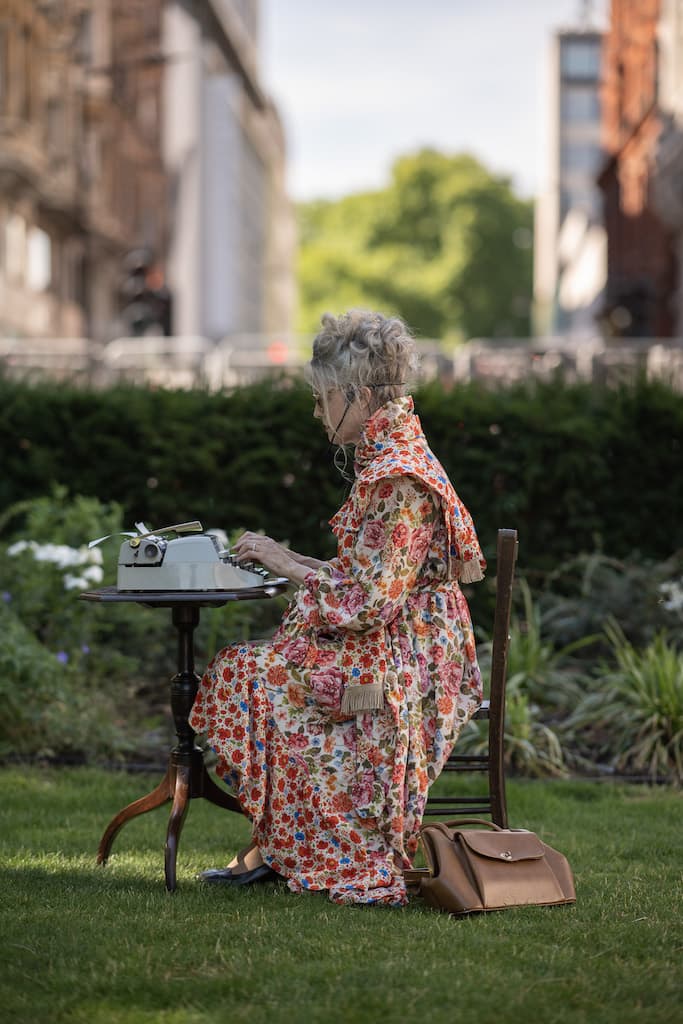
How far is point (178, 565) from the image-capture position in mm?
4492

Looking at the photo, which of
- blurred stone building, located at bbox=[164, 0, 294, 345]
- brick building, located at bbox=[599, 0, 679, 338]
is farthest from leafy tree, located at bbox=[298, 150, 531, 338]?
brick building, located at bbox=[599, 0, 679, 338]

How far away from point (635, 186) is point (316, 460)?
95.7 ft

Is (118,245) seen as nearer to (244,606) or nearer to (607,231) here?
(607,231)

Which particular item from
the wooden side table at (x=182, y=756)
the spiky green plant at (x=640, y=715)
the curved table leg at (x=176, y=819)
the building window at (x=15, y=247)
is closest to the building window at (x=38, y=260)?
the building window at (x=15, y=247)

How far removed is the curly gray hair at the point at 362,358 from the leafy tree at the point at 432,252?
197 ft

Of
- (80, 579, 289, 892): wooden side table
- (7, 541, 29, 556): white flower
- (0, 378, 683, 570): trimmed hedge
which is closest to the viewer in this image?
(80, 579, 289, 892): wooden side table

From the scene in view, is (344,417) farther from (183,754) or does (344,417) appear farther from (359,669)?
(183,754)

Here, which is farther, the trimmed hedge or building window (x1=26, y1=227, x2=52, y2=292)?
building window (x1=26, y1=227, x2=52, y2=292)

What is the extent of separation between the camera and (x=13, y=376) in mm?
9023

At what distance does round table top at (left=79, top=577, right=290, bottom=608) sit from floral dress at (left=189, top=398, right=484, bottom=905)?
15cm

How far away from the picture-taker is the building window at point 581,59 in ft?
326

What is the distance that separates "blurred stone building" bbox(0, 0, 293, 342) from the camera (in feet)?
103

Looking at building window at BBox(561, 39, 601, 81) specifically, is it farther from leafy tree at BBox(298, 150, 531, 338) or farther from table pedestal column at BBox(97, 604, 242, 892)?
table pedestal column at BBox(97, 604, 242, 892)

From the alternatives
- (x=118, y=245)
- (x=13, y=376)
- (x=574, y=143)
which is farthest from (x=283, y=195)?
(x=13, y=376)
